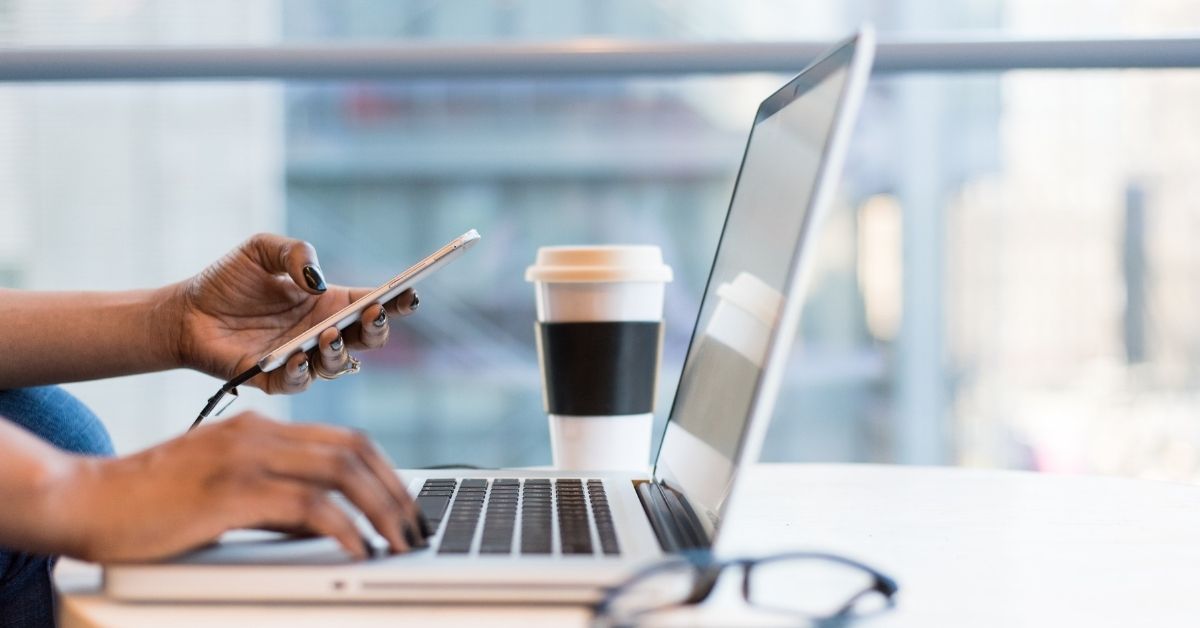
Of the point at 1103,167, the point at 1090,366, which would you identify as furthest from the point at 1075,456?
the point at 1103,167

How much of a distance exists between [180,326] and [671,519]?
45 cm

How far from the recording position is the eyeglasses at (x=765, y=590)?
13.6 inches

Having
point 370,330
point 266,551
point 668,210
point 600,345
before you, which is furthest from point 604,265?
point 668,210

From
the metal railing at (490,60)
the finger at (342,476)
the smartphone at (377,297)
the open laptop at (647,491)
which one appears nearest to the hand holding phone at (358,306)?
the smartphone at (377,297)

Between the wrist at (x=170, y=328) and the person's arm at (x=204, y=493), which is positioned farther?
the wrist at (x=170, y=328)

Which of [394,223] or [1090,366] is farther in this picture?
[394,223]

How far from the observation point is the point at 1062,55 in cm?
90

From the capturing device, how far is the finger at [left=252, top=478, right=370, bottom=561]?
40 centimetres

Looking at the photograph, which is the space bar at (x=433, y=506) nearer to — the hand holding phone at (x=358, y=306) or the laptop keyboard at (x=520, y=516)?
the laptop keyboard at (x=520, y=516)

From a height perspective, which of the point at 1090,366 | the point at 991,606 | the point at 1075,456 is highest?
the point at 991,606

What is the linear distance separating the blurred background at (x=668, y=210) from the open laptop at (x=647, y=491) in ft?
7.16

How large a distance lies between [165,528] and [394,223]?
2.97 meters

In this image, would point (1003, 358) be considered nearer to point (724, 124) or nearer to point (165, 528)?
point (724, 124)

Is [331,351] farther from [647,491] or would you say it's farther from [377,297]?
[647,491]
